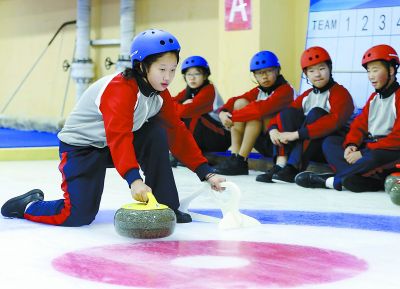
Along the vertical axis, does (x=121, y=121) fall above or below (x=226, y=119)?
above

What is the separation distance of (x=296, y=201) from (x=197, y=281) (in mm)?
2039

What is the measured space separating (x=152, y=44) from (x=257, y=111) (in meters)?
2.63

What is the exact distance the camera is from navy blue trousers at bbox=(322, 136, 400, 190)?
4809 millimetres

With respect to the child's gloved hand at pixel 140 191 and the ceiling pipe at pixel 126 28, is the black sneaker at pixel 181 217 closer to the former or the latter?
the child's gloved hand at pixel 140 191

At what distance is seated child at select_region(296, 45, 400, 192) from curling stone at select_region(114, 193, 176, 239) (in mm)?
2079

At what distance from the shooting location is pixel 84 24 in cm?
920

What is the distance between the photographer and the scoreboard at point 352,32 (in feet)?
19.2

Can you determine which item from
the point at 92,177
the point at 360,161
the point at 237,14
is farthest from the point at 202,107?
the point at 92,177

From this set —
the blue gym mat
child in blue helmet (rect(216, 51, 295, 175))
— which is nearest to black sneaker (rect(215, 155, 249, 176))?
child in blue helmet (rect(216, 51, 295, 175))

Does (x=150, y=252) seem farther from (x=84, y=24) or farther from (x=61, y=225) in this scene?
(x=84, y=24)

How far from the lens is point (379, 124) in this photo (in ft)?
16.4

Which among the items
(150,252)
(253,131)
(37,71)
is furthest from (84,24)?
(150,252)

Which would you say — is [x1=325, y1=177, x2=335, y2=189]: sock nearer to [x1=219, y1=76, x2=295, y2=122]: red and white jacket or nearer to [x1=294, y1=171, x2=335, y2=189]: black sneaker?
[x1=294, y1=171, x2=335, y2=189]: black sneaker

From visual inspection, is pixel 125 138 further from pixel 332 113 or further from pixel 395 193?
pixel 332 113
